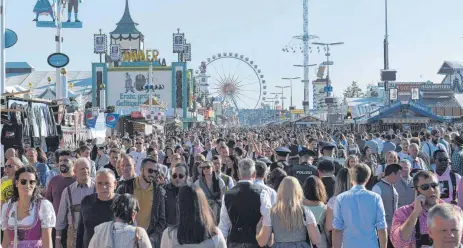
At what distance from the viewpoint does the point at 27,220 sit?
20.4 ft

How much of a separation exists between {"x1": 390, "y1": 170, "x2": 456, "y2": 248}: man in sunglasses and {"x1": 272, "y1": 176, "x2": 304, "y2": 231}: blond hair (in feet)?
2.69

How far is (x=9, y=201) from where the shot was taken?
6402mm

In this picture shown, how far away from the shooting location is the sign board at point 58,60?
922 inches

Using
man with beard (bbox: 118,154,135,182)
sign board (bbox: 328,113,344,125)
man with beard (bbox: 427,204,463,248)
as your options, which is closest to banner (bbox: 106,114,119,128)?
man with beard (bbox: 118,154,135,182)

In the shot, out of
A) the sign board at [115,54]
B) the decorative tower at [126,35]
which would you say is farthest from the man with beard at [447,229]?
the decorative tower at [126,35]

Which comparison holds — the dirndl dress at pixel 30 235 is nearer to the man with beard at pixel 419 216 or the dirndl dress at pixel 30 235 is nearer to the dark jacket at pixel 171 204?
the dark jacket at pixel 171 204

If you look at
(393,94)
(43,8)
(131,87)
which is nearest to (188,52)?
(131,87)

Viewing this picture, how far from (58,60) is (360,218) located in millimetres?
18242

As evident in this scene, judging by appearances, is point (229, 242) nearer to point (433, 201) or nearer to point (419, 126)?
point (433, 201)

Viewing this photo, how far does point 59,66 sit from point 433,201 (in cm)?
1905

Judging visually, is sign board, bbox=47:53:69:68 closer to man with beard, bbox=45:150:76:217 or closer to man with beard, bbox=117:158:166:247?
man with beard, bbox=45:150:76:217

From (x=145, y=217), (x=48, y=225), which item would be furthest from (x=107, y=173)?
(x=145, y=217)

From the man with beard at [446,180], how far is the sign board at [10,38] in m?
10.8

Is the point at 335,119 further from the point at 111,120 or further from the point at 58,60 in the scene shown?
the point at 58,60
